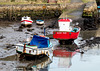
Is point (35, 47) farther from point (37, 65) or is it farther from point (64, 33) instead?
point (64, 33)

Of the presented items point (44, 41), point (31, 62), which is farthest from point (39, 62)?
point (44, 41)

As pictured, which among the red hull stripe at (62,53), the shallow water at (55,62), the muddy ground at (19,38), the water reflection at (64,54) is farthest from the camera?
the red hull stripe at (62,53)

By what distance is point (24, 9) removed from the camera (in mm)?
45750

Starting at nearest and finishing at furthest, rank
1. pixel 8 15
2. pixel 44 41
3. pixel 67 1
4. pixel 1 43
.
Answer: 1. pixel 44 41
2. pixel 1 43
3. pixel 8 15
4. pixel 67 1

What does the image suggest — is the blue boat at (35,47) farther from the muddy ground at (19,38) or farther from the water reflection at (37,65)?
the muddy ground at (19,38)

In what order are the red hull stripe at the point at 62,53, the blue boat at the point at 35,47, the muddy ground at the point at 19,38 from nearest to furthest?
the muddy ground at the point at 19,38 < the blue boat at the point at 35,47 < the red hull stripe at the point at 62,53

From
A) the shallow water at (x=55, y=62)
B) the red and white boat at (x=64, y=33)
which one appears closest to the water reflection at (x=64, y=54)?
the shallow water at (x=55, y=62)

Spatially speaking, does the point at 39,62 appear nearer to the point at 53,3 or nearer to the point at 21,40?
the point at 21,40

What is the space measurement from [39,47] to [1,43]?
6.23 metres

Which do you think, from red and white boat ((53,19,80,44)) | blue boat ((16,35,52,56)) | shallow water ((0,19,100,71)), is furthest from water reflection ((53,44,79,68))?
blue boat ((16,35,52,56))

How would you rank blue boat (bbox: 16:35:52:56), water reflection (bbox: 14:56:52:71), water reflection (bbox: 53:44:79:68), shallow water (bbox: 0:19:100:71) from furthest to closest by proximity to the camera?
blue boat (bbox: 16:35:52:56), water reflection (bbox: 53:44:79:68), shallow water (bbox: 0:19:100:71), water reflection (bbox: 14:56:52:71)

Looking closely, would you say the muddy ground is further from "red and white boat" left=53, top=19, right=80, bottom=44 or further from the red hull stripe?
the red hull stripe

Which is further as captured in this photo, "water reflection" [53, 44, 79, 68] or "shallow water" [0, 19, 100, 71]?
"water reflection" [53, 44, 79, 68]

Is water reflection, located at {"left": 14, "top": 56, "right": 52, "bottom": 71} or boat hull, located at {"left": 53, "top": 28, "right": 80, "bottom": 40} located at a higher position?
boat hull, located at {"left": 53, "top": 28, "right": 80, "bottom": 40}
